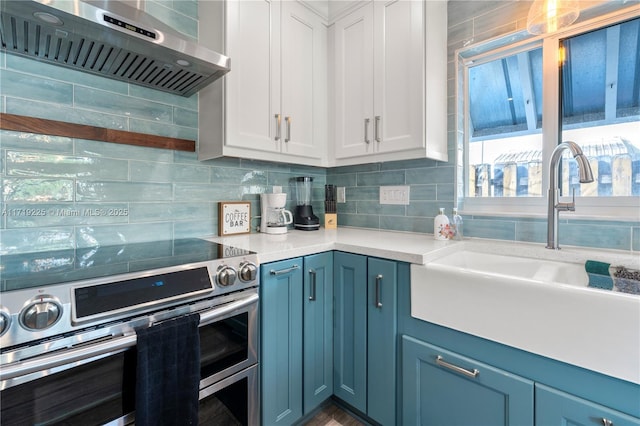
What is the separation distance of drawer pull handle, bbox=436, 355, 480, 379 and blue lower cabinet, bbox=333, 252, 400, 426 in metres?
0.20

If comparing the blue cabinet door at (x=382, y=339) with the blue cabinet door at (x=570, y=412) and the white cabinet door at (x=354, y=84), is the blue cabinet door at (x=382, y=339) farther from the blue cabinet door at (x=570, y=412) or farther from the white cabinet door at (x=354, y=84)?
the white cabinet door at (x=354, y=84)

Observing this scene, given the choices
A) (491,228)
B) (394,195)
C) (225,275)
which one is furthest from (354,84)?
(225,275)

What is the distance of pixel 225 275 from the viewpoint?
1075 mm

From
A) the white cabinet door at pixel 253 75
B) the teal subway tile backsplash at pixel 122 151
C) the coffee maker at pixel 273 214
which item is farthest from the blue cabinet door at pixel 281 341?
the teal subway tile backsplash at pixel 122 151

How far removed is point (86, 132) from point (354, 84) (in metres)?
1.47

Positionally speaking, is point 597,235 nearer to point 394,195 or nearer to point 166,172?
point 394,195

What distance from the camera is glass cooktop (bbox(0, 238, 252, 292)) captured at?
83 centimetres

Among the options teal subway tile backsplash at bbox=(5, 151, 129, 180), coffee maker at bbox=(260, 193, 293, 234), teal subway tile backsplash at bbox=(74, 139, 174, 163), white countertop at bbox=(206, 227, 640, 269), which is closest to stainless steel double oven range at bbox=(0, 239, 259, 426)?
white countertop at bbox=(206, 227, 640, 269)

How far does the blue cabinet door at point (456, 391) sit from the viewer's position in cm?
97

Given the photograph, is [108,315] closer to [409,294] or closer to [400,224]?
[409,294]

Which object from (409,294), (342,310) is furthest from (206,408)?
(409,294)

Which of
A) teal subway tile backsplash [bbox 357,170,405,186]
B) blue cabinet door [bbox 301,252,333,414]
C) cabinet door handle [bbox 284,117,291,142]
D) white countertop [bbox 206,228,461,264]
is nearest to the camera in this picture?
white countertop [bbox 206,228,461,264]

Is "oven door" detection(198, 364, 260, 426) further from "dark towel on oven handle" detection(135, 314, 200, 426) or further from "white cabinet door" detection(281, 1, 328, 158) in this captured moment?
"white cabinet door" detection(281, 1, 328, 158)

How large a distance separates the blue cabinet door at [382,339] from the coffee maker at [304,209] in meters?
0.74
